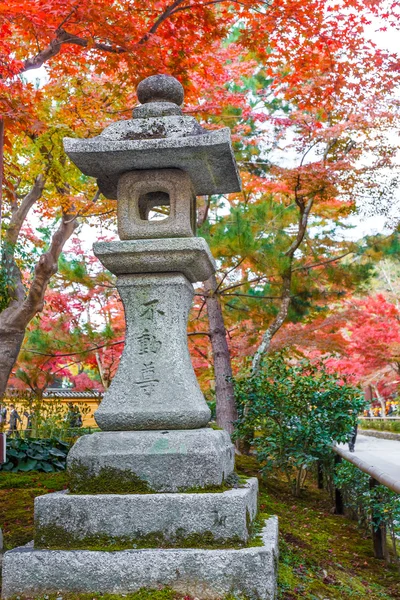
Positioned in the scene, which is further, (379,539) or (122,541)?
(379,539)

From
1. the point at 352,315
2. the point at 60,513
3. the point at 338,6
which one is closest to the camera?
the point at 60,513

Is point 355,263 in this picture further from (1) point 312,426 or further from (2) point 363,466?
(2) point 363,466

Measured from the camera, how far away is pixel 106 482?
10.8ft

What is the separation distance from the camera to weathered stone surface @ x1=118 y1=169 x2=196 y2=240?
3.86 meters

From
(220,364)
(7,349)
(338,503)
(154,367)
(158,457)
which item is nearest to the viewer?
(158,457)

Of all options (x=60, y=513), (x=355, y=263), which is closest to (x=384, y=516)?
(x=60, y=513)

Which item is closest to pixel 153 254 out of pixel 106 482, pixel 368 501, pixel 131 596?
pixel 106 482

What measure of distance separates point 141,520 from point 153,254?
62.9 inches

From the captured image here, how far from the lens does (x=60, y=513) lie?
315cm

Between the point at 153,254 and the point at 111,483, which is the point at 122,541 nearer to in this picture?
the point at 111,483

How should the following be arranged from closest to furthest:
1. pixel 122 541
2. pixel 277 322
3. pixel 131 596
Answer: pixel 131 596, pixel 122 541, pixel 277 322

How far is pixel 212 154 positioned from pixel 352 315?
8.87 meters

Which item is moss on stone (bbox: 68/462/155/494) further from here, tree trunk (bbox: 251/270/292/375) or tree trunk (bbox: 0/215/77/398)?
tree trunk (bbox: 251/270/292/375)

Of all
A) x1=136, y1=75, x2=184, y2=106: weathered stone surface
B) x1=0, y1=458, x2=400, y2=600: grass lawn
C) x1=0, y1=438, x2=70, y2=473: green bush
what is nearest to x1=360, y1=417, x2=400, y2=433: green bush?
x1=0, y1=458, x2=400, y2=600: grass lawn
